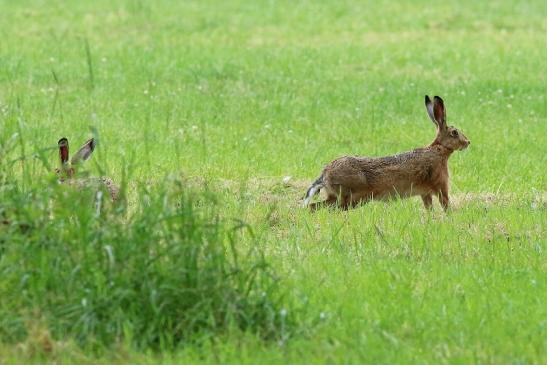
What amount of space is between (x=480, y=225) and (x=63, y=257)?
13.1 feet

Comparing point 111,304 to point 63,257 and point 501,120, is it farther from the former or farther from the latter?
point 501,120

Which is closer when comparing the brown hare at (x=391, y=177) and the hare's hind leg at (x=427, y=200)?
the brown hare at (x=391, y=177)

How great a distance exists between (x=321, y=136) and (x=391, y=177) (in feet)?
11.3

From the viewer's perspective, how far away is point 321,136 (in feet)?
47.8

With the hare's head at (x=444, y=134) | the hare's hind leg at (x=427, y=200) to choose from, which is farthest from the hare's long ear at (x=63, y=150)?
the hare's head at (x=444, y=134)

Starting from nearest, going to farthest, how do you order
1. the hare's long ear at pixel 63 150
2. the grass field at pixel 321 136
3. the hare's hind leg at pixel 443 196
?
the grass field at pixel 321 136 < the hare's long ear at pixel 63 150 < the hare's hind leg at pixel 443 196

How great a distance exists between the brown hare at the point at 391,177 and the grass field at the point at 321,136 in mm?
161

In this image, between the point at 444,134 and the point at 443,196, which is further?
the point at 444,134

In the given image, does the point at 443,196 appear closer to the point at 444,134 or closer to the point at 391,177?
the point at 391,177

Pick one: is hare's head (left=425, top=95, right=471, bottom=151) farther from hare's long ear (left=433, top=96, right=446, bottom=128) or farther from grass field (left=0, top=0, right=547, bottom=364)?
grass field (left=0, top=0, right=547, bottom=364)

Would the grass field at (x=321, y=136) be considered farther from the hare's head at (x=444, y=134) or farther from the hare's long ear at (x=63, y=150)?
the hare's head at (x=444, y=134)

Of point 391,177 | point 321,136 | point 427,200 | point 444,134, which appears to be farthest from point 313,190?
point 321,136

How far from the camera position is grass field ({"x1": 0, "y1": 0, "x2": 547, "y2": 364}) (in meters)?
7.05

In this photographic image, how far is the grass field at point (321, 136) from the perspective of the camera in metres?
7.05
